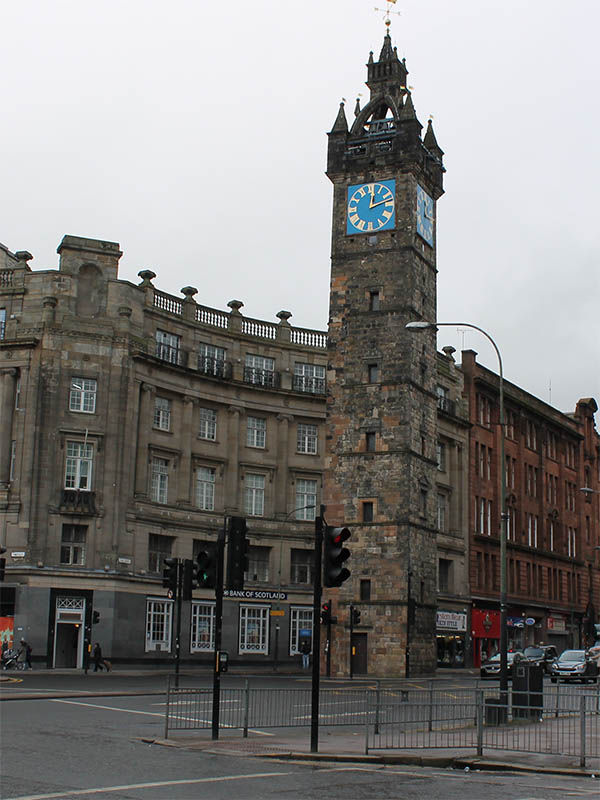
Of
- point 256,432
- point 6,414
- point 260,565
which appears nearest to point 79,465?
point 6,414

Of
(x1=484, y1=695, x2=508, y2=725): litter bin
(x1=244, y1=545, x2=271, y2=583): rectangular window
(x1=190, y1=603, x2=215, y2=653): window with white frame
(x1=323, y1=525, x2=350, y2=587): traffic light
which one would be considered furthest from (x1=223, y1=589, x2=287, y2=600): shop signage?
(x1=323, y1=525, x2=350, y2=587): traffic light

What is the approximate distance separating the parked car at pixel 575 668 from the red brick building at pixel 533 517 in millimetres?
20420

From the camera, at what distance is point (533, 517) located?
284ft

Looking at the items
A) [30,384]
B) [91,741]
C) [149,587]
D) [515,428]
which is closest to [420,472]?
[149,587]

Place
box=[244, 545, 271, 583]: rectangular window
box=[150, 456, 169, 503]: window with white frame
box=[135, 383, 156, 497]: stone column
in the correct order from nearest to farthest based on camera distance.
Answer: box=[135, 383, 156, 497]: stone column, box=[150, 456, 169, 503]: window with white frame, box=[244, 545, 271, 583]: rectangular window

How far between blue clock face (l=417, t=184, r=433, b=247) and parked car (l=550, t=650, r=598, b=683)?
23528mm

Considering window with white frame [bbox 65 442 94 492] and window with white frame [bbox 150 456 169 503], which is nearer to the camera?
window with white frame [bbox 65 442 94 492]

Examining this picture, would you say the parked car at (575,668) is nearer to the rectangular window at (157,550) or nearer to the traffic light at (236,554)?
the rectangular window at (157,550)

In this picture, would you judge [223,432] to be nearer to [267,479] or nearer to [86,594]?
[267,479]

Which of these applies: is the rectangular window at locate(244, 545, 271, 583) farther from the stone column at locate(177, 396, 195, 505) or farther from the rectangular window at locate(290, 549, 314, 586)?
the stone column at locate(177, 396, 195, 505)

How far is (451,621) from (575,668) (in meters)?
21.9

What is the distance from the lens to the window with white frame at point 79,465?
55.0 metres

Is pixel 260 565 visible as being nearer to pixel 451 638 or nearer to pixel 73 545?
pixel 73 545

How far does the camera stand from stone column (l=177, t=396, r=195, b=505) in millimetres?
60500
